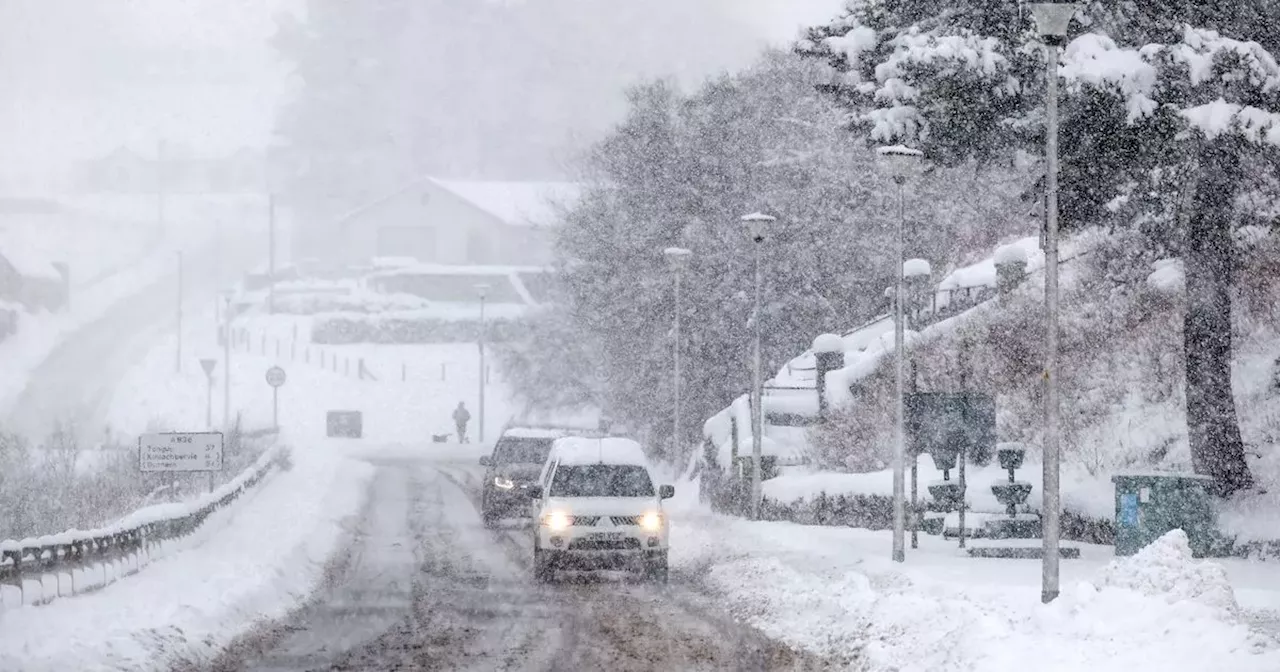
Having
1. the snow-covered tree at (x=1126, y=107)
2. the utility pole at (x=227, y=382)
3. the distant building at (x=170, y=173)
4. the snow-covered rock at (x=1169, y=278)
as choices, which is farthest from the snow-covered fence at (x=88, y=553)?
the distant building at (x=170, y=173)

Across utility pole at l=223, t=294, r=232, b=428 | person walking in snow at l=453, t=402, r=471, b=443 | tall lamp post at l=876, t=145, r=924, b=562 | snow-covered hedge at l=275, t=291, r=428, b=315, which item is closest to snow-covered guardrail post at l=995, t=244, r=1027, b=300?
tall lamp post at l=876, t=145, r=924, b=562

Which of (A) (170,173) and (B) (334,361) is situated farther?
(A) (170,173)

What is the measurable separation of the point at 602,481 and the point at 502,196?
77819mm

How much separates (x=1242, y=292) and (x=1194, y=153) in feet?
30.5

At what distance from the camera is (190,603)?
1536 centimetres

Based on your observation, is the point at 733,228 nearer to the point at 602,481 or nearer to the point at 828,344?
the point at 828,344

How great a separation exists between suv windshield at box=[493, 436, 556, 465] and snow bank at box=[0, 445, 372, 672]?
3.57 m

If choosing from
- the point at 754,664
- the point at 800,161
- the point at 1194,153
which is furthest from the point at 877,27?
the point at 800,161

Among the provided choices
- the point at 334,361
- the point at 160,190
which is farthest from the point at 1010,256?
the point at 160,190

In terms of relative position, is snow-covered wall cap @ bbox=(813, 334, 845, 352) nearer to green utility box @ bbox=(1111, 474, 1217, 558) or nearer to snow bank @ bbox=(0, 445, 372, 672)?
snow bank @ bbox=(0, 445, 372, 672)

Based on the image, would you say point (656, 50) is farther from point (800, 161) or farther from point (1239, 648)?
point (1239, 648)

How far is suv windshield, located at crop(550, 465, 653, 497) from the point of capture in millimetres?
22234

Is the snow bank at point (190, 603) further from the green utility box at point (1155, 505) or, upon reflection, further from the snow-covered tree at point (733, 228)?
the snow-covered tree at point (733, 228)

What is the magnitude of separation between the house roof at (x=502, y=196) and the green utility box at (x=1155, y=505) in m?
73.6
